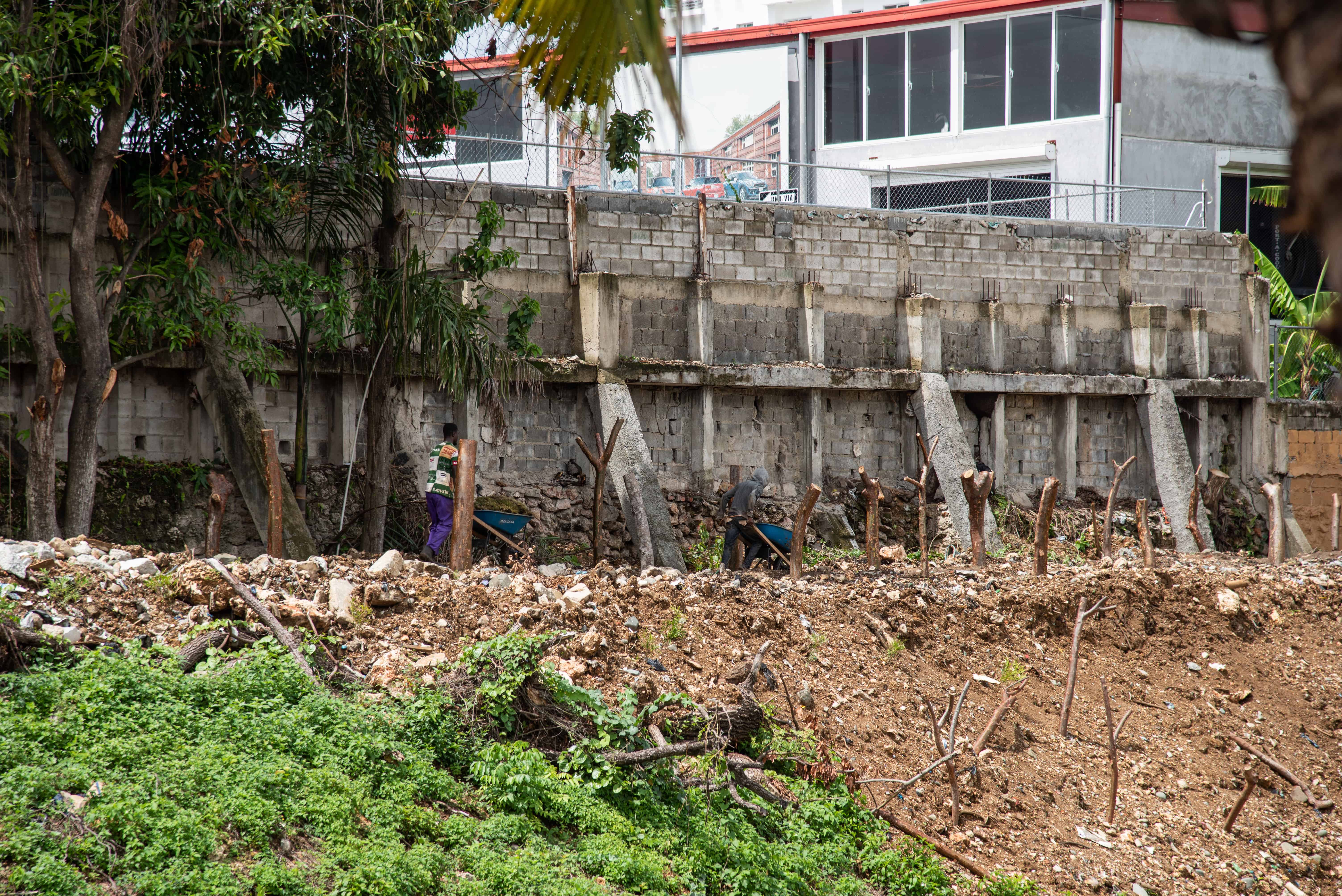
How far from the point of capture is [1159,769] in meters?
8.67

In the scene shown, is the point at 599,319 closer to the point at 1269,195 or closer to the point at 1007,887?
the point at 1007,887

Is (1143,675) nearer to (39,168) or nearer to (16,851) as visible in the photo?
(16,851)

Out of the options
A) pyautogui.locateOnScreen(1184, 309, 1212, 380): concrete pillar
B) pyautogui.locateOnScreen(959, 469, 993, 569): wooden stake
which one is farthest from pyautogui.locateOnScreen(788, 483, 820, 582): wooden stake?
pyautogui.locateOnScreen(1184, 309, 1212, 380): concrete pillar

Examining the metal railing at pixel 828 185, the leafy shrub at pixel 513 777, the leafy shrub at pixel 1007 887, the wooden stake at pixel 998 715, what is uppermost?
the metal railing at pixel 828 185

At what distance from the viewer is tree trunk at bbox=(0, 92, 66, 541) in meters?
9.90

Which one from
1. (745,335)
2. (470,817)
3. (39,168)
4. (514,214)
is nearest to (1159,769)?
(470,817)

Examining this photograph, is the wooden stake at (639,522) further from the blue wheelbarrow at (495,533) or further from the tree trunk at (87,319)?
the tree trunk at (87,319)

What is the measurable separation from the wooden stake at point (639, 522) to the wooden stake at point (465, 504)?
3.82 meters

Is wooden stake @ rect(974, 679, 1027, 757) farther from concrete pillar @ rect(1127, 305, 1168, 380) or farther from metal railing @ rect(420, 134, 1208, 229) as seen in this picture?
concrete pillar @ rect(1127, 305, 1168, 380)

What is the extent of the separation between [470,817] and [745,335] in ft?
35.5

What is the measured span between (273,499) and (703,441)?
6.72 meters

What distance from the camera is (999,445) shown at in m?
16.8

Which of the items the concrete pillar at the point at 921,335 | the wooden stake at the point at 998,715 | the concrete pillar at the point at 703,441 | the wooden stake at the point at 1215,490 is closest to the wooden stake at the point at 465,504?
the wooden stake at the point at 998,715

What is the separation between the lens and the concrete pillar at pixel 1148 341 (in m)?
17.7
